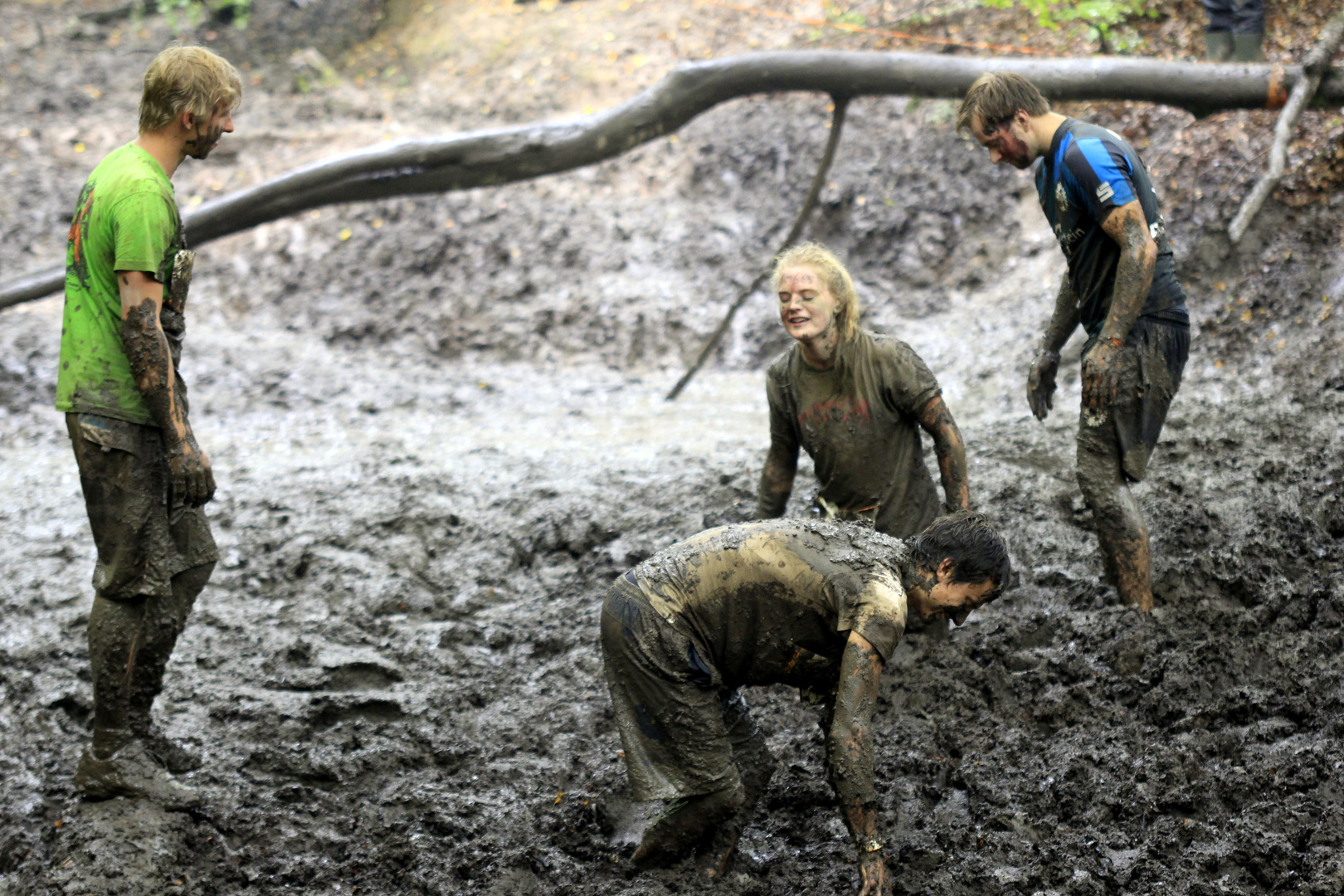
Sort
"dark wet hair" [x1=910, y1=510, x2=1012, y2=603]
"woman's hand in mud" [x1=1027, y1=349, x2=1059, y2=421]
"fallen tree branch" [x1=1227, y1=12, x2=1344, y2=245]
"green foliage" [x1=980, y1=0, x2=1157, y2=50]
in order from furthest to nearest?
"green foliage" [x1=980, y1=0, x2=1157, y2=50] < "fallen tree branch" [x1=1227, y1=12, x2=1344, y2=245] < "woman's hand in mud" [x1=1027, y1=349, x2=1059, y2=421] < "dark wet hair" [x1=910, y1=510, x2=1012, y2=603]

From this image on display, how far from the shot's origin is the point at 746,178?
359 inches

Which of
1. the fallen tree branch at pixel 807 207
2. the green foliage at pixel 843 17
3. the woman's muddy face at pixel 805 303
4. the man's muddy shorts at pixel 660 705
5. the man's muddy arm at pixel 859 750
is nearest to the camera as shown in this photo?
the man's muddy arm at pixel 859 750

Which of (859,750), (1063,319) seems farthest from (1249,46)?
(859,750)

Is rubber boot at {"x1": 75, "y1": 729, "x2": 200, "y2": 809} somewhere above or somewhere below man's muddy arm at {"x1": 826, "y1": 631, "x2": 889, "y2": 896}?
below

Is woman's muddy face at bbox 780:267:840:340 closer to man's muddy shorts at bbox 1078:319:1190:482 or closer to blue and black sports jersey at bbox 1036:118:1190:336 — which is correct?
blue and black sports jersey at bbox 1036:118:1190:336

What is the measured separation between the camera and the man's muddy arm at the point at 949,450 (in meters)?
3.84

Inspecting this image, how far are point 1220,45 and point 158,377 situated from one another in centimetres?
673

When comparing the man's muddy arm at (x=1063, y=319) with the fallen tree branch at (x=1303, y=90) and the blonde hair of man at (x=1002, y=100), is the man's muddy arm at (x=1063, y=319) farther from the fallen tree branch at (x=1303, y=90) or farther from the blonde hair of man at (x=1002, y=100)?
the fallen tree branch at (x=1303, y=90)

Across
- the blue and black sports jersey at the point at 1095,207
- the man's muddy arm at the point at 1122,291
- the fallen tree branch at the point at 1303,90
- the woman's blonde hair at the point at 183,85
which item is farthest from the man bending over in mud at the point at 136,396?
the fallen tree branch at the point at 1303,90

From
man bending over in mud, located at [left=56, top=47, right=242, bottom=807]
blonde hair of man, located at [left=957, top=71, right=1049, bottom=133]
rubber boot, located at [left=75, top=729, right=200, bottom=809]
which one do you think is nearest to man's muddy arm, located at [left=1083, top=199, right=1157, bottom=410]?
blonde hair of man, located at [left=957, top=71, right=1049, bottom=133]

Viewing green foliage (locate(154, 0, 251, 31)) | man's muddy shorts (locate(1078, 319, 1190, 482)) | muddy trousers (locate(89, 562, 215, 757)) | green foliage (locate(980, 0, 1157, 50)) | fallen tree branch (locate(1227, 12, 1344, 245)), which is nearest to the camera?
muddy trousers (locate(89, 562, 215, 757))

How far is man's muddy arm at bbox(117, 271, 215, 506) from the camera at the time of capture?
311cm

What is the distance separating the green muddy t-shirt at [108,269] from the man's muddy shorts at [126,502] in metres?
0.06

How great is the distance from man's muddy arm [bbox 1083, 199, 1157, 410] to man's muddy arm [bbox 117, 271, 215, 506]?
2927mm
